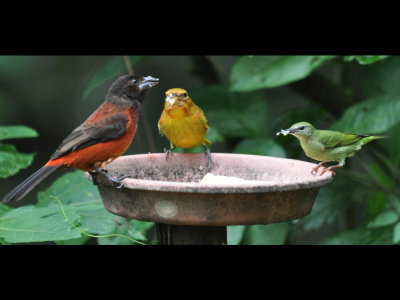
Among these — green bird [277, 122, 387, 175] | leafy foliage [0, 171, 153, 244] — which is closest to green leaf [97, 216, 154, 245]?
leafy foliage [0, 171, 153, 244]

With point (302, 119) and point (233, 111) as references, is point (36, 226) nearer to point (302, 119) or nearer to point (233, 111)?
point (233, 111)

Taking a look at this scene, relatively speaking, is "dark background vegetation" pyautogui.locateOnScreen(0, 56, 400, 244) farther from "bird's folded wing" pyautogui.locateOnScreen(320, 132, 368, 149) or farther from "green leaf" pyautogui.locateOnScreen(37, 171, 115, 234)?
"bird's folded wing" pyautogui.locateOnScreen(320, 132, 368, 149)

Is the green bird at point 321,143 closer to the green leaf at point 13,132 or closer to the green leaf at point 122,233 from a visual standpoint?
the green leaf at point 122,233

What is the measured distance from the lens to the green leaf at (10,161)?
356 cm

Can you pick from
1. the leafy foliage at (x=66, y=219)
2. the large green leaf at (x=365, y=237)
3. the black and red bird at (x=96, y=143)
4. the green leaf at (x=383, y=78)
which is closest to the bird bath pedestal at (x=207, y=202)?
the black and red bird at (x=96, y=143)

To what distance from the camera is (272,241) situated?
4.48 metres

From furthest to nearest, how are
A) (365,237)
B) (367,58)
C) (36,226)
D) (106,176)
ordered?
(365,237) → (367,58) → (106,176) → (36,226)

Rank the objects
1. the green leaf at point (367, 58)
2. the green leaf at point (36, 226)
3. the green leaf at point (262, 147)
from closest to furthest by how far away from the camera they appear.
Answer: the green leaf at point (36, 226)
the green leaf at point (367, 58)
the green leaf at point (262, 147)

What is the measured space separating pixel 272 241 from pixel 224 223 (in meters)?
1.81

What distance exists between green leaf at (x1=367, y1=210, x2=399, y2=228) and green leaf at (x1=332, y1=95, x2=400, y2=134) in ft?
1.93

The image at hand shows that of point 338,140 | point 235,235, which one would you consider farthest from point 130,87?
point 235,235

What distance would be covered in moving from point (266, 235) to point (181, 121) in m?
1.31

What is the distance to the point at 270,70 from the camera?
4.63 meters

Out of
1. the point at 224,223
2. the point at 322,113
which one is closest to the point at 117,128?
the point at 224,223
